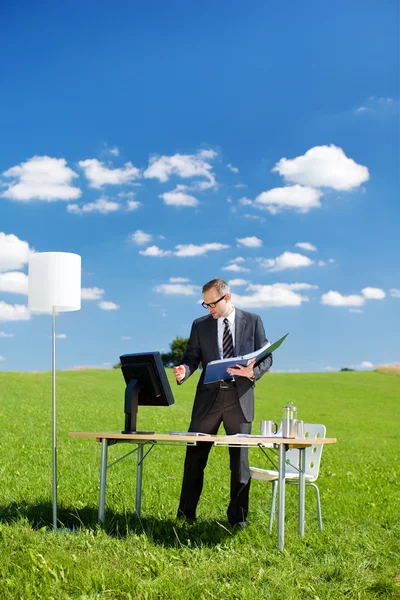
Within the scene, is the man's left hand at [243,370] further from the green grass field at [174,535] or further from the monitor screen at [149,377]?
the green grass field at [174,535]

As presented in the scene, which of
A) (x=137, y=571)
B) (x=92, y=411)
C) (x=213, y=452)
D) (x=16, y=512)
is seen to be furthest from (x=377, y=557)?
(x=92, y=411)

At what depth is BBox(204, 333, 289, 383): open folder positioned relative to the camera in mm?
6477

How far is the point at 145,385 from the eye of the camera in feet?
22.7

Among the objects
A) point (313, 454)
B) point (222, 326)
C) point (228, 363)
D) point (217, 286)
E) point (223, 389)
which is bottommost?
point (313, 454)

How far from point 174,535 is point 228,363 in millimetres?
1799

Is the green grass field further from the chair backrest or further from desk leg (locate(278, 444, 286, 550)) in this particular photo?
the chair backrest

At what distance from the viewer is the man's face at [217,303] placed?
6914 millimetres

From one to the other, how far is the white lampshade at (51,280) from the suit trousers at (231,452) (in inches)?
74.1

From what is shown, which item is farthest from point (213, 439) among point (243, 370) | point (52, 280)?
point (52, 280)

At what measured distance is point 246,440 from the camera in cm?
608

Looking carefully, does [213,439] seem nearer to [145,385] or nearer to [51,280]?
[145,385]

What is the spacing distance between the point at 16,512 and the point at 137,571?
8.81 feet

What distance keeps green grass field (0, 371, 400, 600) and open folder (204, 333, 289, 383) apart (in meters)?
1.53

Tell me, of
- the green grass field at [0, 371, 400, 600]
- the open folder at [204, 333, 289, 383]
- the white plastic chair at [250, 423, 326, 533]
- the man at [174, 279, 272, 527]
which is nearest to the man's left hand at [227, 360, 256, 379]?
the open folder at [204, 333, 289, 383]
